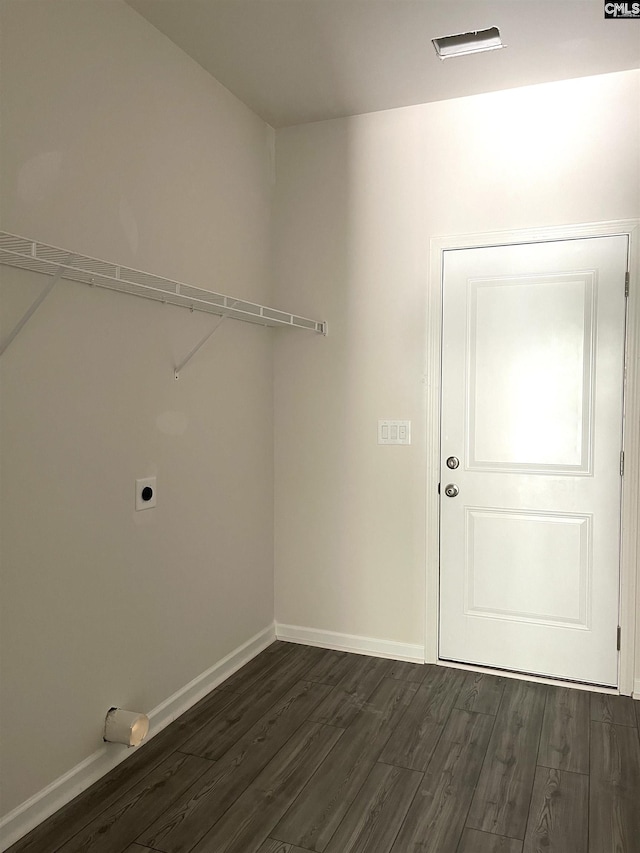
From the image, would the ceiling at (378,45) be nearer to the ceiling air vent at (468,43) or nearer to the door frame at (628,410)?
the ceiling air vent at (468,43)

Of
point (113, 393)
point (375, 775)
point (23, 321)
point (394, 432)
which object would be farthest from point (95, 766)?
point (394, 432)

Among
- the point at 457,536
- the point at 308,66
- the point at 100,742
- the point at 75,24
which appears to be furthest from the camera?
the point at 457,536

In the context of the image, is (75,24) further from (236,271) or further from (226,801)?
(226,801)

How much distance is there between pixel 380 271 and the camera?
11.0 ft

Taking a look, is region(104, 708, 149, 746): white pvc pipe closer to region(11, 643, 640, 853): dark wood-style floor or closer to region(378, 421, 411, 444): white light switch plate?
region(11, 643, 640, 853): dark wood-style floor

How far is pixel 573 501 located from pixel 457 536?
564mm

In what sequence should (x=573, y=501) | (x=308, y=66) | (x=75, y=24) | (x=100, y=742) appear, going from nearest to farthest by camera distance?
(x=75, y=24) → (x=100, y=742) → (x=308, y=66) → (x=573, y=501)

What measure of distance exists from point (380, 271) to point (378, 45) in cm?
102

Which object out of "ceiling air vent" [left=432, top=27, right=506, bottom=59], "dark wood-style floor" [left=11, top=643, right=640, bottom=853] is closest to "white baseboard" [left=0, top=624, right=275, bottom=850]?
"dark wood-style floor" [left=11, top=643, right=640, bottom=853]

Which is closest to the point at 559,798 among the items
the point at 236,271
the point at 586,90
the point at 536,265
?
the point at 536,265

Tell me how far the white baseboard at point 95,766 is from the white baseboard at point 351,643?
41 centimetres

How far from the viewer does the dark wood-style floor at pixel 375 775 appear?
201 cm

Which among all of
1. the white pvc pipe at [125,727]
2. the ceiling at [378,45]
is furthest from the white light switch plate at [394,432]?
the white pvc pipe at [125,727]

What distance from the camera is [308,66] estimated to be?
284cm
